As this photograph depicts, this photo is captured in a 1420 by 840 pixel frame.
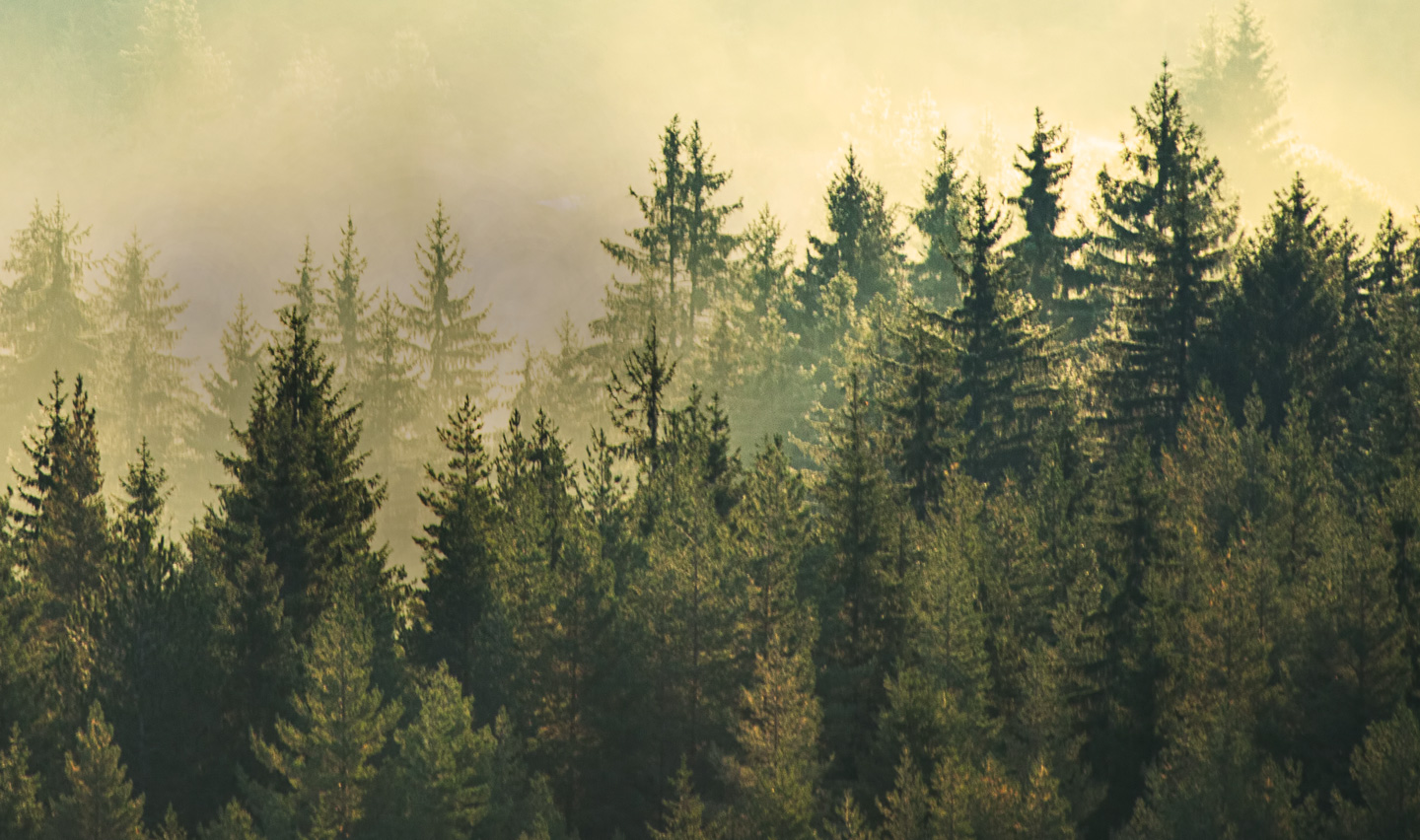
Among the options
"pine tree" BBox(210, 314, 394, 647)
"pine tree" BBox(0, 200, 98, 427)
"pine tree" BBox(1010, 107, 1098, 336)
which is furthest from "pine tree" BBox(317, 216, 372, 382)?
"pine tree" BBox(210, 314, 394, 647)

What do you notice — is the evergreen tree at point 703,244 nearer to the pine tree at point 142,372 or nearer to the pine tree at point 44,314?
the pine tree at point 142,372

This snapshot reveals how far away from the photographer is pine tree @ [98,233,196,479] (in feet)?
404

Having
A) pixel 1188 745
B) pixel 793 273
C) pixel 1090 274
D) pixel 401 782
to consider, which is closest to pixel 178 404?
pixel 793 273

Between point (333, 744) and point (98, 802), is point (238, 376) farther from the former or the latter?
point (333, 744)

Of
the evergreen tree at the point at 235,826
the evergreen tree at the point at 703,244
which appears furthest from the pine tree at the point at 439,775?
the evergreen tree at the point at 703,244

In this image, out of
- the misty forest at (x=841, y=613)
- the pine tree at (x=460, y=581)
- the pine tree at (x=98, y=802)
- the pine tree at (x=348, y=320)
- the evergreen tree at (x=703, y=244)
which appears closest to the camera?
the pine tree at (x=98, y=802)

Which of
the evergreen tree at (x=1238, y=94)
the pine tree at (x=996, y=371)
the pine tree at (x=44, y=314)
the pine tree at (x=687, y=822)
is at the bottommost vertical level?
the pine tree at (x=687, y=822)

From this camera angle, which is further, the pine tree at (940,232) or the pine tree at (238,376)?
the pine tree at (238,376)

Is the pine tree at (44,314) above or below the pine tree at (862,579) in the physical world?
above

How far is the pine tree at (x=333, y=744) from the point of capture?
33.3m

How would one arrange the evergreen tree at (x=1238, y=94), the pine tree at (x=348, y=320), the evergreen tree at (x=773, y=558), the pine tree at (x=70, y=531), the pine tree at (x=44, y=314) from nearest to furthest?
the evergreen tree at (x=773, y=558)
the pine tree at (x=70, y=531)
the pine tree at (x=348, y=320)
the pine tree at (x=44, y=314)
the evergreen tree at (x=1238, y=94)

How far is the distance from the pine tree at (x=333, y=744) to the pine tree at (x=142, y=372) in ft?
312

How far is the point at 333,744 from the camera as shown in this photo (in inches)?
1342

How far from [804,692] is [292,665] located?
14.7 metres
